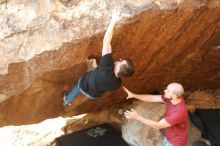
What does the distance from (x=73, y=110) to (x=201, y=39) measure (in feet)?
6.02

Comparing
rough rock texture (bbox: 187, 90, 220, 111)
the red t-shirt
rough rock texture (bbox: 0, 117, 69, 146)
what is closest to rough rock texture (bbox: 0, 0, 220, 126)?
rough rock texture (bbox: 0, 117, 69, 146)

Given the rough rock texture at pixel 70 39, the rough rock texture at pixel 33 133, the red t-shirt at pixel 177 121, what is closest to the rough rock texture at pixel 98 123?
the rough rock texture at pixel 33 133

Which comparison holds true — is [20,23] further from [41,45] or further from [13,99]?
[13,99]

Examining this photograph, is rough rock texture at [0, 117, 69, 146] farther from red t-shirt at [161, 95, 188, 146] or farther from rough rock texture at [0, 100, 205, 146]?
red t-shirt at [161, 95, 188, 146]

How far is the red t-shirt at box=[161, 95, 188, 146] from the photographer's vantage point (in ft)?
12.3

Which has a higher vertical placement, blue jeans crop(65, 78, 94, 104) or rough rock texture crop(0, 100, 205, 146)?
blue jeans crop(65, 78, 94, 104)

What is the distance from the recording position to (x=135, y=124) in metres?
5.06

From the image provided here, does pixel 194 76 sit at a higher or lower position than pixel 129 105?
higher

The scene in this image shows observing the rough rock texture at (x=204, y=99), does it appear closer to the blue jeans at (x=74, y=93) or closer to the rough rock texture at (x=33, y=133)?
the rough rock texture at (x=33, y=133)

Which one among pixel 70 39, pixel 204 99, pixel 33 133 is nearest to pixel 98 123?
pixel 33 133

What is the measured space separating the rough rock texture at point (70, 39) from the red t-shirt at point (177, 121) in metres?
0.77

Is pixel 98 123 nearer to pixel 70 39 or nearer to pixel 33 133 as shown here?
pixel 33 133

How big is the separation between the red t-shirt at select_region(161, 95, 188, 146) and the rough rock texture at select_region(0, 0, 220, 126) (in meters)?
0.77

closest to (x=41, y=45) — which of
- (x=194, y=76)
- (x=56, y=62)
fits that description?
(x=56, y=62)
